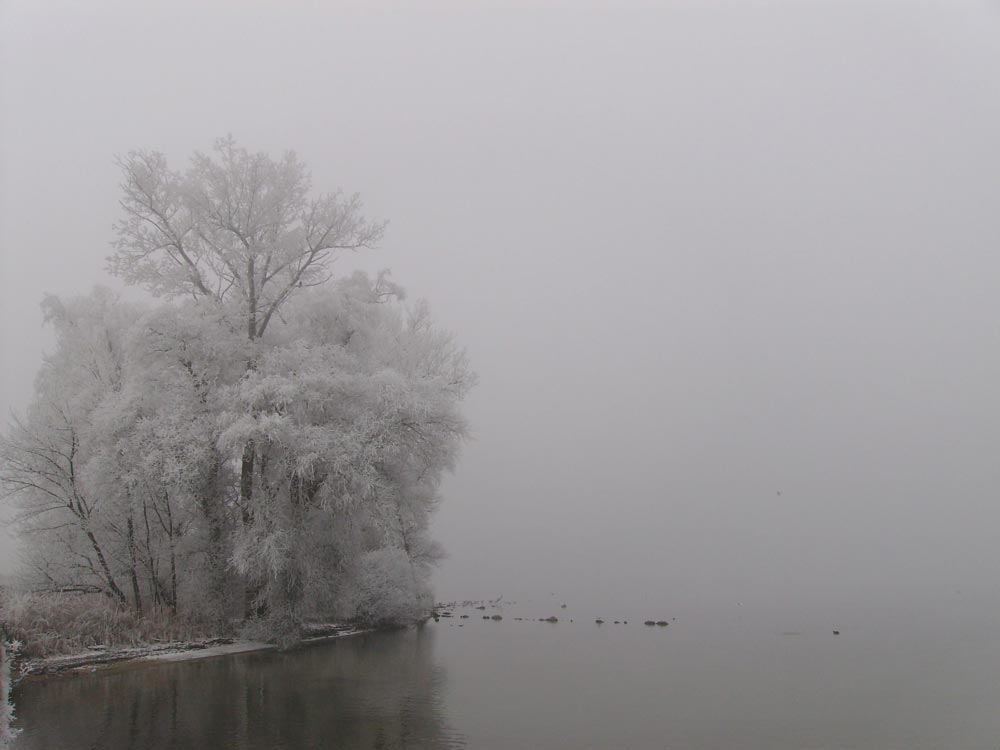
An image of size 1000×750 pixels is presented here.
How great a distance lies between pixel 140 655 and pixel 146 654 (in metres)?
0.17

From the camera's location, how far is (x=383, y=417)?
1766 cm

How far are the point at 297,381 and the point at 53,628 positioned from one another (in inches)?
275

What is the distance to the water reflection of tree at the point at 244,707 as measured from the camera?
913cm

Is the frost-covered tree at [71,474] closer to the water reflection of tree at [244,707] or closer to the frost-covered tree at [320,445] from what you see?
the frost-covered tree at [320,445]

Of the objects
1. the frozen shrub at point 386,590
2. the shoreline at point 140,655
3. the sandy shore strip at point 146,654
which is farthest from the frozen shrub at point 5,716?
the frozen shrub at point 386,590

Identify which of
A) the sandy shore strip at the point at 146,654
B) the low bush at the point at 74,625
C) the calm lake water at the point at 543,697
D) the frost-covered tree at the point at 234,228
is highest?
the frost-covered tree at the point at 234,228

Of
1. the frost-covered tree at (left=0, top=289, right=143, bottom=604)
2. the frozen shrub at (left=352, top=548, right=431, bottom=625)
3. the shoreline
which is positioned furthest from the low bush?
the frozen shrub at (left=352, top=548, right=431, bottom=625)

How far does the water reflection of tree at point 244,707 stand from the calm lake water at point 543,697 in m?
0.04

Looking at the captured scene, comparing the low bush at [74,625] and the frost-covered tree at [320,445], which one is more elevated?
the frost-covered tree at [320,445]

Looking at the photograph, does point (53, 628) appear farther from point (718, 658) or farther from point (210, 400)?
point (718, 658)

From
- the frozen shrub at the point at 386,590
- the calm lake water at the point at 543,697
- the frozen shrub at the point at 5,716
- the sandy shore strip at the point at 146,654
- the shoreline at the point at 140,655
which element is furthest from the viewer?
the frozen shrub at the point at 386,590

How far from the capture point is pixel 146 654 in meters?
14.9

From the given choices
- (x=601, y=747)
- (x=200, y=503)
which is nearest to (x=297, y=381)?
(x=200, y=503)

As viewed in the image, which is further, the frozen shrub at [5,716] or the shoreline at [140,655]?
the shoreline at [140,655]
